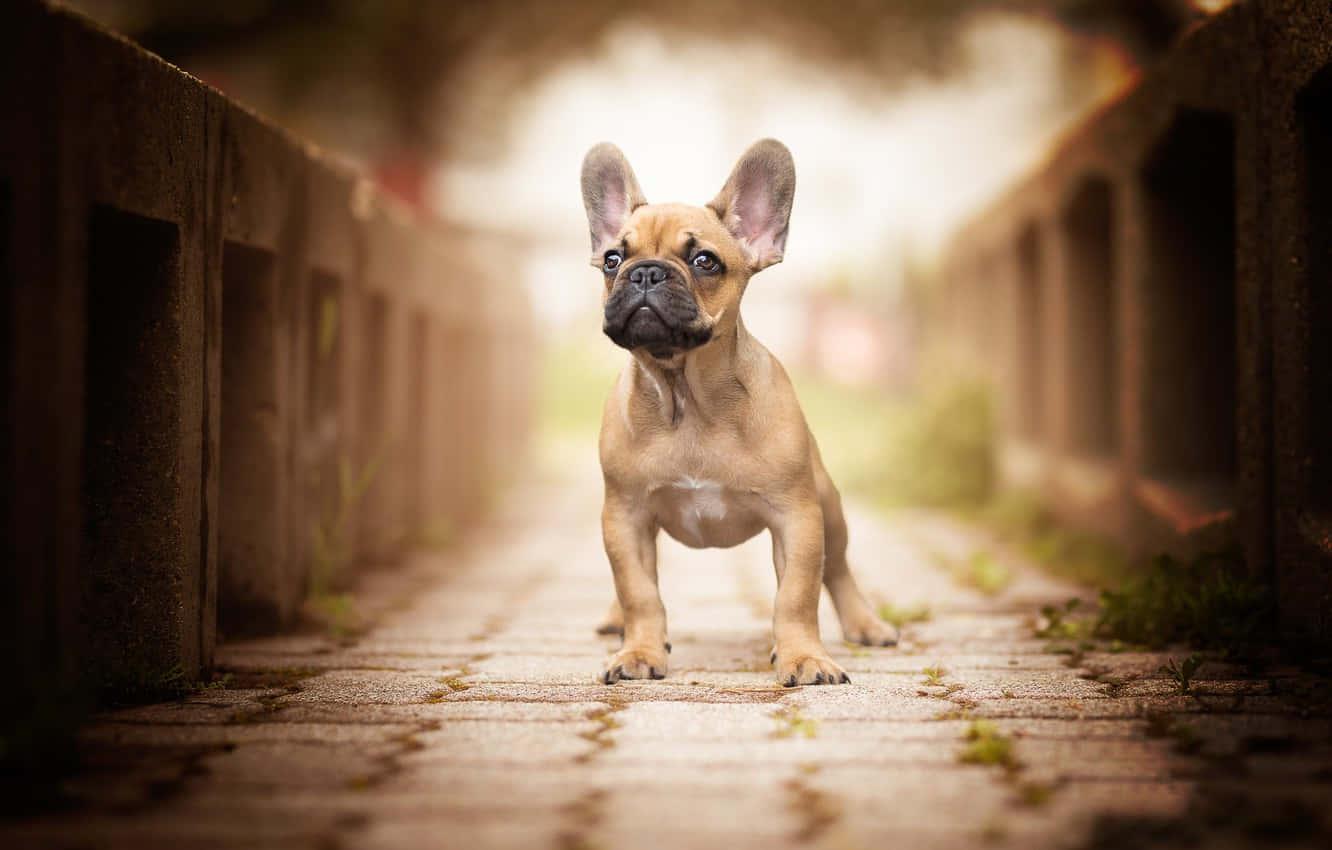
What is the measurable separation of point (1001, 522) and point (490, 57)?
9.48 metres

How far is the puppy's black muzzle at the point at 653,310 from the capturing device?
3918mm

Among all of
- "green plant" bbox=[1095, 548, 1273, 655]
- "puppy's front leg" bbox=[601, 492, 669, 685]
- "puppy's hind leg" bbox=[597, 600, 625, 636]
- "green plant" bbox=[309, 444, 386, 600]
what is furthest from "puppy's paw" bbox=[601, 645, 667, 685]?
"green plant" bbox=[309, 444, 386, 600]

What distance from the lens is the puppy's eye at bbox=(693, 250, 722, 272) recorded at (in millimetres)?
4172

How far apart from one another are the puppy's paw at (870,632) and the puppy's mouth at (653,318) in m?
1.48

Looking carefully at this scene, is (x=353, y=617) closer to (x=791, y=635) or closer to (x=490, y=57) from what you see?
(x=791, y=635)

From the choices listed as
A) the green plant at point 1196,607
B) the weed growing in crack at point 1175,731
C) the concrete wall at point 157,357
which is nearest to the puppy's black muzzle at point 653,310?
the concrete wall at point 157,357

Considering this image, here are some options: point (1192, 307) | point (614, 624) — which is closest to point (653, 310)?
point (614, 624)

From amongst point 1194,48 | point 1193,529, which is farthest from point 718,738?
point 1194,48

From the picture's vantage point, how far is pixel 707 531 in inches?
175

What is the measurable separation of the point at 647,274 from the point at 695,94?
45.0 feet

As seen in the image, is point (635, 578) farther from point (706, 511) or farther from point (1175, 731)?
point (1175, 731)

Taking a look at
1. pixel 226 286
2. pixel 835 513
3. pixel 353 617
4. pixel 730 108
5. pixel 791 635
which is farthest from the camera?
pixel 730 108

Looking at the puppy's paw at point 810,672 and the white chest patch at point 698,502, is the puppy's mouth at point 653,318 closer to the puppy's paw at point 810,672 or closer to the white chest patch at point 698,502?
the white chest patch at point 698,502

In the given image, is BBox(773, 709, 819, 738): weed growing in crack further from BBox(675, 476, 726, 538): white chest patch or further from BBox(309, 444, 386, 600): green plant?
BBox(309, 444, 386, 600): green plant
